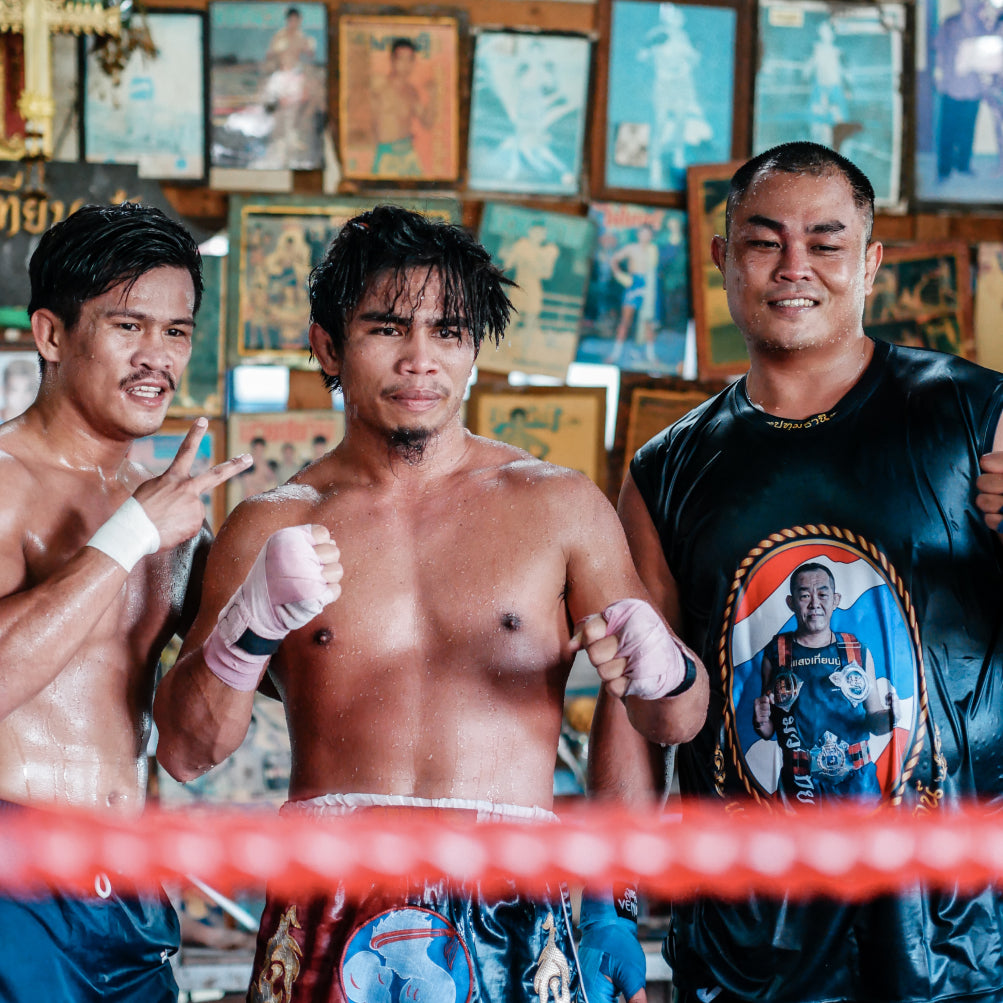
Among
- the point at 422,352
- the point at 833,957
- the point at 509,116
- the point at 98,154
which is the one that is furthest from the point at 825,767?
the point at 98,154

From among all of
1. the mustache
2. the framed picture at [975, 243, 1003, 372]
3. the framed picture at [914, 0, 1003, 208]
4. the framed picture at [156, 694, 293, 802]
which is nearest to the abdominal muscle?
the mustache

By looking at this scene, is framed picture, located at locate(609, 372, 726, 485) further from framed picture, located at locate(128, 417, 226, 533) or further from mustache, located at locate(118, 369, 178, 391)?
mustache, located at locate(118, 369, 178, 391)

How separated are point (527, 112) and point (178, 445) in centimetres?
138

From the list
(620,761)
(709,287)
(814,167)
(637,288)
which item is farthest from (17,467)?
(709,287)

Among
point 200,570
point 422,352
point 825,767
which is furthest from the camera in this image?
point 200,570

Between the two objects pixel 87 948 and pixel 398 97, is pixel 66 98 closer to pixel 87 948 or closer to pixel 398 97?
pixel 398 97

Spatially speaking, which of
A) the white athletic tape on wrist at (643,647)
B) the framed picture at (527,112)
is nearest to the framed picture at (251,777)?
the framed picture at (527,112)

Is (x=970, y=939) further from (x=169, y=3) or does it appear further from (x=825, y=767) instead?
(x=169, y=3)

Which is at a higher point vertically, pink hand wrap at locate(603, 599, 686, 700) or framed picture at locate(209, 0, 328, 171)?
framed picture at locate(209, 0, 328, 171)

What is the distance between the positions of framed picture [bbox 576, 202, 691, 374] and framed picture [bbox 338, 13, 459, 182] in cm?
50

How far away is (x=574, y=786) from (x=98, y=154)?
2.22 meters

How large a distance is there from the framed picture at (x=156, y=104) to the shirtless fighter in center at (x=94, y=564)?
4.79 feet

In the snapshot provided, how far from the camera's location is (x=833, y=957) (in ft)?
6.12

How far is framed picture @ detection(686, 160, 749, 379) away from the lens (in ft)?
11.5
